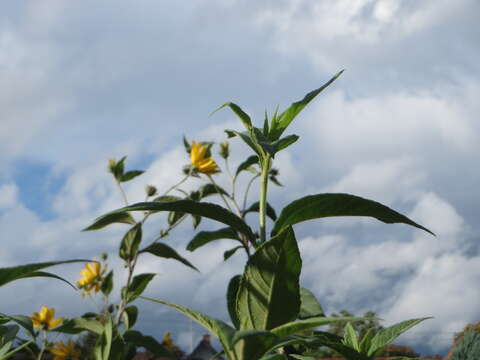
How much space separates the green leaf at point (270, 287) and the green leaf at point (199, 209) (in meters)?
0.10

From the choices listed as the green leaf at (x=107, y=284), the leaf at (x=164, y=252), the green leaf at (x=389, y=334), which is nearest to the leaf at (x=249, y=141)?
the green leaf at (x=389, y=334)

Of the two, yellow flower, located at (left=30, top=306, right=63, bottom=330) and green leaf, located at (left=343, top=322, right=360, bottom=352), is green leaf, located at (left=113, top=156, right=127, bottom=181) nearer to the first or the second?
yellow flower, located at (left=30, top=306, right=63, bottom=330)

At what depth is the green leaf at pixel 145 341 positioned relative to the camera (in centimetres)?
146

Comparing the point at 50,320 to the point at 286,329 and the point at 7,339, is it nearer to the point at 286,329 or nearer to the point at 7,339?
the point at 7,339

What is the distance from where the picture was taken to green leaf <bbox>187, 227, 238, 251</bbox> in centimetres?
104

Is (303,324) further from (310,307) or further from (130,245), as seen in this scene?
(130,245)

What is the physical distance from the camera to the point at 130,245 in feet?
5.61

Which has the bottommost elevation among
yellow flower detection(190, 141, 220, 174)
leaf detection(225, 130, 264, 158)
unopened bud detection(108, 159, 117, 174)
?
leaf detection(225, 130, 264, 158)

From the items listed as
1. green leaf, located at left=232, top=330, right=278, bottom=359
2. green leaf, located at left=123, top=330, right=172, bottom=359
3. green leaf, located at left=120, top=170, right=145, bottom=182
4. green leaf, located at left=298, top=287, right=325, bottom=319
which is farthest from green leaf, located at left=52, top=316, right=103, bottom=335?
green leaf, located at left=232, top=330, right=278, bottom=359

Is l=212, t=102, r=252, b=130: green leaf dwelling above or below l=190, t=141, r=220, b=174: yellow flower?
below

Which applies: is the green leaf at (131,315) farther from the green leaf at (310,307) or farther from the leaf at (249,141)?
the leaf at (249,141)

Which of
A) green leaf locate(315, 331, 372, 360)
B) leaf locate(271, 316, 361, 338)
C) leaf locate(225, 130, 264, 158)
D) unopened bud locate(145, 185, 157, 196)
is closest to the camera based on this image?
leaf locate(271, 316, 361, 338)

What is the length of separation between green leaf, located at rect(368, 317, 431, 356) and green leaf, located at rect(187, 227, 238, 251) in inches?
16.3

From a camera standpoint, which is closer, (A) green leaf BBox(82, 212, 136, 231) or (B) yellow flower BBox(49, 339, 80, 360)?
(A) green leaf BBox(82, 212, 136, 231)
